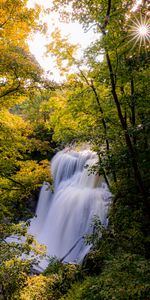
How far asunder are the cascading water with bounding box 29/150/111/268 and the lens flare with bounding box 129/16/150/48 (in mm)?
8111

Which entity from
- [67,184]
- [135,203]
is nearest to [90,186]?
[67,184]

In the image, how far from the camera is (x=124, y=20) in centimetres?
657

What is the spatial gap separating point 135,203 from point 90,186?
28.6ft

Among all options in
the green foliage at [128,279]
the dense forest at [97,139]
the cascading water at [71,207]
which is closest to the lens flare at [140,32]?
the dense forest at [97,139]

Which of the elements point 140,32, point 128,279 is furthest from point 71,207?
point 140,32

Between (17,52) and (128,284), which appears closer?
(128,284)

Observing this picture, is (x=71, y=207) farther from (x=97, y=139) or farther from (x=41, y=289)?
(x=97, y=139)

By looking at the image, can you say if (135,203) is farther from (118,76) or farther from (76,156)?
(76,156)

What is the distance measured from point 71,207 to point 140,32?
470 inches

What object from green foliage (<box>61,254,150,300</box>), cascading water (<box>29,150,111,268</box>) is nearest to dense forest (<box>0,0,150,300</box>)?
green foliage (<box>61,254,150,300</box>)

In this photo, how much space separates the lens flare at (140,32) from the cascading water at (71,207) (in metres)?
8.11

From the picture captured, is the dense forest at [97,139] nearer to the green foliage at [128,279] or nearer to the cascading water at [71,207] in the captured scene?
the green foliage at [128,279]

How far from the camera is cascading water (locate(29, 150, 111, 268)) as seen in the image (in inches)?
542

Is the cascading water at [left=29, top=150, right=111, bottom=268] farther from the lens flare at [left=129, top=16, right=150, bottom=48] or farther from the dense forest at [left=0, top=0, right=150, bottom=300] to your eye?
the lens flare at [left=129, top=16, right=150, bottom=48]
